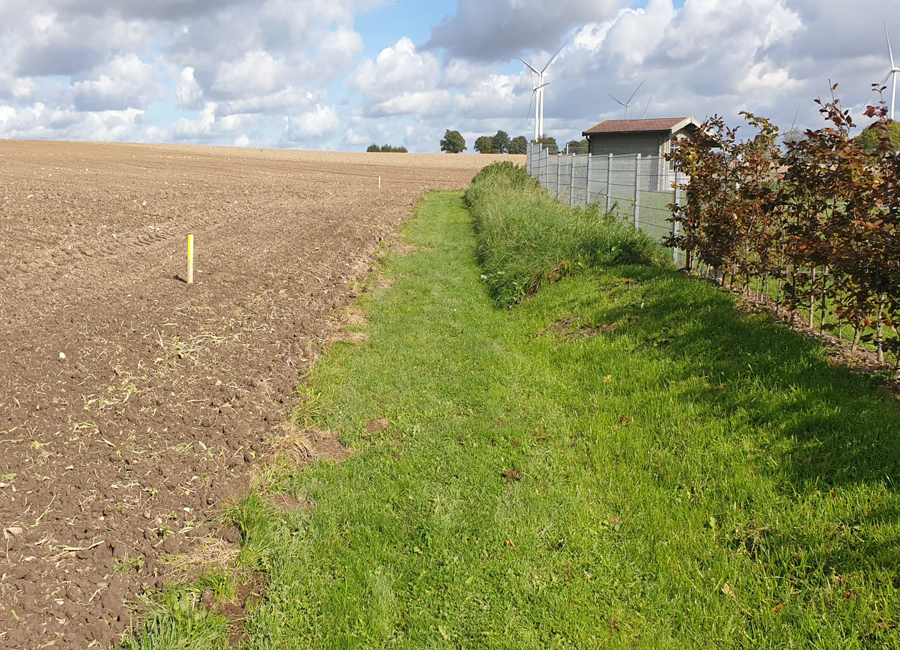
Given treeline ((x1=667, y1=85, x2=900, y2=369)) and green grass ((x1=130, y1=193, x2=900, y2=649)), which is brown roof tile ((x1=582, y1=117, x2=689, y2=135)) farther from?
green grass ((x1=130, y1=193, x2=900, y2=649))

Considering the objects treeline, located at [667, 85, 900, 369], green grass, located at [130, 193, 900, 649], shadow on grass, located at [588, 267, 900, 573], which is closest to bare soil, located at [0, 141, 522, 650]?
green grass, located at [130, 193, 900, 649]

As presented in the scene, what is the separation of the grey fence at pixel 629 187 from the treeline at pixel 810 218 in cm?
89

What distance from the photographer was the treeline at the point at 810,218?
199 inches

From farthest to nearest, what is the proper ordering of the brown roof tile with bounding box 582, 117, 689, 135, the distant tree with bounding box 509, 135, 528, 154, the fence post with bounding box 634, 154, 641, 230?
the distant tree with bounding box 509, 135, 528, 154 → the brown roof tile with bounding box 582, 117, 689, 135 → the fence post with bounding box 634, 154, 641, 230

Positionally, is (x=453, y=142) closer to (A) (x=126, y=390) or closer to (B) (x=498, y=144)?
(B) (x=498, y=144)

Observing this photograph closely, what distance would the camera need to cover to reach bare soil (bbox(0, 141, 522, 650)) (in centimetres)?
373

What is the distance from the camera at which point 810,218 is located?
6.29m

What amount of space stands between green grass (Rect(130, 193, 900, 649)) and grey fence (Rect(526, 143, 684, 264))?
4176 millimetres

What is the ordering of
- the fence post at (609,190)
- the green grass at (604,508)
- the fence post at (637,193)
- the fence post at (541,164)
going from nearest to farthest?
1. the green grass at (604,508)
2. the fence post at (637,193)
3. the fence post at (609,190)
4. the fence post at (541,164)

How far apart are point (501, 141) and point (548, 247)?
374 ft

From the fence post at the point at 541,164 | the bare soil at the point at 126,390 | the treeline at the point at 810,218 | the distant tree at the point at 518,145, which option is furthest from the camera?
the distant tree at the point at 518,145

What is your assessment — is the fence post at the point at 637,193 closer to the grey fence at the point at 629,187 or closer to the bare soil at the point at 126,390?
the grey fence at the point at 629,187

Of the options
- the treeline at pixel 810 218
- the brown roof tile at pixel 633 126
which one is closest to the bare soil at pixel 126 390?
the treeline at pixel 810 218

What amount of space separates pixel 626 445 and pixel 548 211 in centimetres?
883
